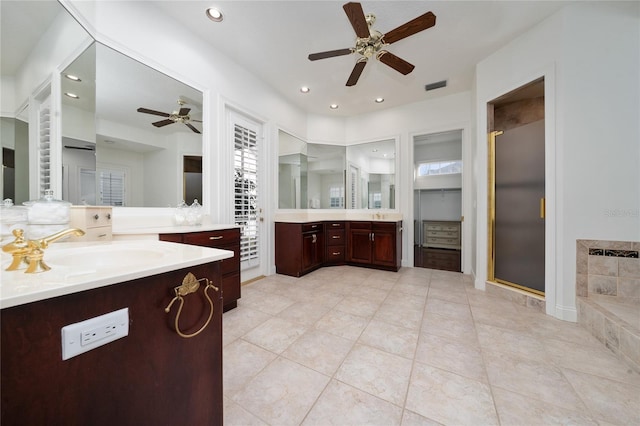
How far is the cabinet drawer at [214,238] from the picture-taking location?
1.99 metres

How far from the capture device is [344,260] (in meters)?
4.06

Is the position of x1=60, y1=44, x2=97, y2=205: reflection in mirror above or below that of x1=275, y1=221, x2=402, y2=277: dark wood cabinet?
above

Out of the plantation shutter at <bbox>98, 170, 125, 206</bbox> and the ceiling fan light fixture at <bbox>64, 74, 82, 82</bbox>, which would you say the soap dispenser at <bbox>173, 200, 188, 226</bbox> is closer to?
the plantation shutter at <bbox>98, 170, 125, 206</bbox>

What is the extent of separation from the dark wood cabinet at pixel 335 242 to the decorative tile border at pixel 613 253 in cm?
284

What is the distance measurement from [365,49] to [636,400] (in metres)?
3.18

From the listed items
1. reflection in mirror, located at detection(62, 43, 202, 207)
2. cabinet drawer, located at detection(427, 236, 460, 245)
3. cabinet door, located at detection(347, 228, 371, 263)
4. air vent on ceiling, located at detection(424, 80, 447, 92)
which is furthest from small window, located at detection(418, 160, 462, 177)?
reflection in mirror, located at detection(62, 43, 202, 207)

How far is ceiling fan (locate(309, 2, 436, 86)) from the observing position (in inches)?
73.4

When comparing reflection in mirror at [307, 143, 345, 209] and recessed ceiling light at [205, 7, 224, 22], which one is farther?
reflection in mirror at [307, 143, 345, 209]

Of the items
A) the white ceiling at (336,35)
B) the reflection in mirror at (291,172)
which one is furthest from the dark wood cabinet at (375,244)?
the white ceiling at (336,35)

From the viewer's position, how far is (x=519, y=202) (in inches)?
100

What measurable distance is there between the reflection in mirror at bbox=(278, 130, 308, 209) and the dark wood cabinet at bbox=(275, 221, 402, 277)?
58 cm

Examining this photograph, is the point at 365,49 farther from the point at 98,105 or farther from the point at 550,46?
the point at 98,105

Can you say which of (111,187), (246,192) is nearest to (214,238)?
(111,187)

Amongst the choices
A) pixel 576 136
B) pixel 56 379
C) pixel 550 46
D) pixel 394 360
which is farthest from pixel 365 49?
pixel 56 379
